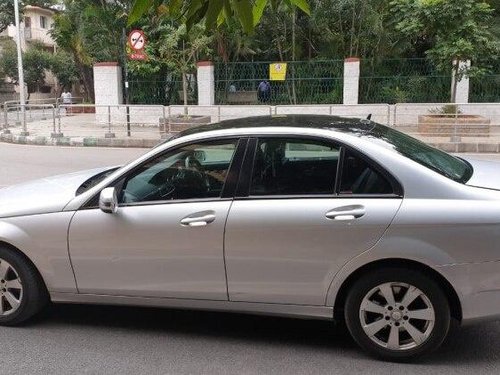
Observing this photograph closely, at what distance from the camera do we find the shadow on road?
12.6 feet

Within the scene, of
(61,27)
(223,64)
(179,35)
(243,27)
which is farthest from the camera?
(61,27)

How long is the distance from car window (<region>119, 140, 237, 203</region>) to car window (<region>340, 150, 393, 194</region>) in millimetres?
755

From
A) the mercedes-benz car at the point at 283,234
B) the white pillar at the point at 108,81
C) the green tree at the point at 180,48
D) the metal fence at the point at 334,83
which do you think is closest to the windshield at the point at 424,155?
the mercedes-benz car at the point at 283,234

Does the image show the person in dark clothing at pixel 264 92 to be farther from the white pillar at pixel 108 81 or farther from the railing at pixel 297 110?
the white pillar at pixel 108 81

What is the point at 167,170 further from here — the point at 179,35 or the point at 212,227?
the point at 179,35

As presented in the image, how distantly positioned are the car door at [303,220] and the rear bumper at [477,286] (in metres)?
0.50

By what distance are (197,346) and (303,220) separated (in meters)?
1.15

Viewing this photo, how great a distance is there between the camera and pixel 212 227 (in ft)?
12.3

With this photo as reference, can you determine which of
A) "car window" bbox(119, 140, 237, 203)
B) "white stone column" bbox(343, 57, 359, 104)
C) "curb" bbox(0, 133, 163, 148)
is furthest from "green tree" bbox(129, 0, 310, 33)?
"white stone column" bbox(343, 57, 359, 104)

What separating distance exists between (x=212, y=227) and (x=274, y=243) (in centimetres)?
41

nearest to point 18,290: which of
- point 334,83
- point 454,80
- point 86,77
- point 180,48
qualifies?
point 180,48

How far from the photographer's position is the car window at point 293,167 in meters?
3.75

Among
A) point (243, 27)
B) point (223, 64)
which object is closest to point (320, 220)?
point (243, 27)

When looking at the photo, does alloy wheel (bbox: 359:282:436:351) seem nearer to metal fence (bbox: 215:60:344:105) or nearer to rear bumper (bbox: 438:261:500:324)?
rear bumper (bbox: 438:261:500:324)
